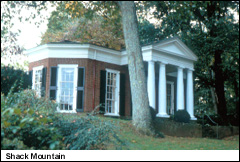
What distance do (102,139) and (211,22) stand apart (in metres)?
18.2

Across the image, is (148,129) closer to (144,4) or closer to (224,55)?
(144,4)

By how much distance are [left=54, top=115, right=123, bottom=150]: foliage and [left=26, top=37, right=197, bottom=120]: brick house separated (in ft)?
35.2

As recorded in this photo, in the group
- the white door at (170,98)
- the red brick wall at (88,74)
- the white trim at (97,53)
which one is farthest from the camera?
the white door at (170,98)

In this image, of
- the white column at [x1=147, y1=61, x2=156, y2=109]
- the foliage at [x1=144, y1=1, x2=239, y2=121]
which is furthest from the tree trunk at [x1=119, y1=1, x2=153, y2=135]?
the foliage at [x1=144, y1=1, x2=239, y2=121]

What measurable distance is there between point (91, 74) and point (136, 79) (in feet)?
14.4

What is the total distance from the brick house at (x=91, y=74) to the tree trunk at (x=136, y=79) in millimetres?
3525

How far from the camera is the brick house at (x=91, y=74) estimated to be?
16266mm

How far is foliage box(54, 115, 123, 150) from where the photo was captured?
4266 mm

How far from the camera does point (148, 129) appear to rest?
1245 centimetres

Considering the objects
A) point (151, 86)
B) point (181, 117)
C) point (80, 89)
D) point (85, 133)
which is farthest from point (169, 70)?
point (85, 133)

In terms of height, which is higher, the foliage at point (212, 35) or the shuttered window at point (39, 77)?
the foliage at point (212, 35)

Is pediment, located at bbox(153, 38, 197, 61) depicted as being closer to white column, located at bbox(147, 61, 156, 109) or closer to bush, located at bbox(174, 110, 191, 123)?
white column, located at bbox(147, 61, 156, 109)

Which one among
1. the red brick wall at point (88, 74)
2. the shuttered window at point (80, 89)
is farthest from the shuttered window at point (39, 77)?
the shuttered window at point (80, 89)

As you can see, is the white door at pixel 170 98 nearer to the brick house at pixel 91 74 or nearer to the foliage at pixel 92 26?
the brick house at pixel 91 74
